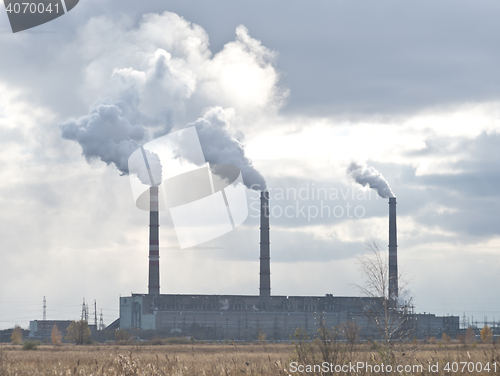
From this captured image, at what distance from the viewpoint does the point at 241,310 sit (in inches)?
3049

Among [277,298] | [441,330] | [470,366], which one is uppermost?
[470,366]

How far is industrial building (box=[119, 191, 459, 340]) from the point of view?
229 feet

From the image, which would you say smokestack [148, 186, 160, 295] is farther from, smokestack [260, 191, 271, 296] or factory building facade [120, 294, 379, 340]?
smokestack [260, 191, 271, 296]

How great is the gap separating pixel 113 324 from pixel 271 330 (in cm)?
2159

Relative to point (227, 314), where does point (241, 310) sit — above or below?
above

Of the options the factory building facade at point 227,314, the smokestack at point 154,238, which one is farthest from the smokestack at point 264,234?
the smokestack at point 154,238

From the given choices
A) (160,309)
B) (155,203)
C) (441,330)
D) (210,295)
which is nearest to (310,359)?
(155,203)

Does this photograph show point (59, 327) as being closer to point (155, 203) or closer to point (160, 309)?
point (160, 309)

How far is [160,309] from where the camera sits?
2899 inches

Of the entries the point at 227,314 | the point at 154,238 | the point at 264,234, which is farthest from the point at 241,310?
the point at 154,238

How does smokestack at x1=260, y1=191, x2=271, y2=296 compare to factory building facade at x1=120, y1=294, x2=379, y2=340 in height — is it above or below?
above

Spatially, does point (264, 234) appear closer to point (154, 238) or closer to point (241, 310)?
point (154, 238)

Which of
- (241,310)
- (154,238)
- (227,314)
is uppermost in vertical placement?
(154,238)

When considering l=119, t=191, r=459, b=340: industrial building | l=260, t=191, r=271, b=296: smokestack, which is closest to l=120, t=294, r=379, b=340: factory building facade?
l=119, t=191, r=459, b=340: industrial building
